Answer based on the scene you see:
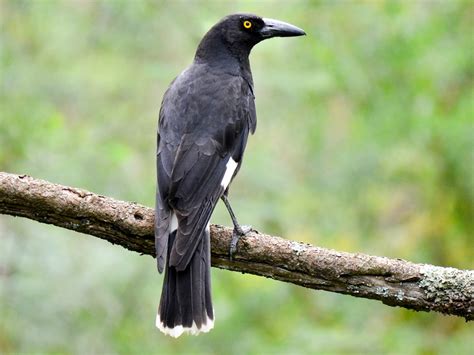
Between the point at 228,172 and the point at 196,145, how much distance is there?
24 cm

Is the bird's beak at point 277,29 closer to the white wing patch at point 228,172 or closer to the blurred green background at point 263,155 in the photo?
the blurred green background at point 263,155

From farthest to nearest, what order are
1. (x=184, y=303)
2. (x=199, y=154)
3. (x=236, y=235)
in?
(x=199, y=154) < (x=184, y=303) < (x=236, y=235)

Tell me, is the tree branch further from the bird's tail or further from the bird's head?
the bird's head

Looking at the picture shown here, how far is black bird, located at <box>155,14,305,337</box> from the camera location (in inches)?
159

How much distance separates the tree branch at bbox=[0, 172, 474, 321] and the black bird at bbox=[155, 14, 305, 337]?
0.12 meters

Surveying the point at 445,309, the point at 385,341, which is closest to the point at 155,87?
the point at 385,341

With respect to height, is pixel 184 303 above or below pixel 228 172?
below

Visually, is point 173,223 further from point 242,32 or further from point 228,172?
point 242,32

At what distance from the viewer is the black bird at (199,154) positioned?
4031 millimetres

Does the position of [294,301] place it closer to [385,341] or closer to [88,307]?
[385,341]

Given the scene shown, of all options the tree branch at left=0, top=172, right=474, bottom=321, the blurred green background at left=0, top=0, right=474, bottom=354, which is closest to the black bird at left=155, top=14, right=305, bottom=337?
the tree branch at left=0, top=172, right=474, bottom=321

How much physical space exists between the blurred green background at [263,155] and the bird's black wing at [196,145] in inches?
36.0

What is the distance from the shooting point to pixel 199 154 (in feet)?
14.5

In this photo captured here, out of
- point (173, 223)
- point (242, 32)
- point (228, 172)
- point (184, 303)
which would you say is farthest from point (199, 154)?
point (242, 32)
